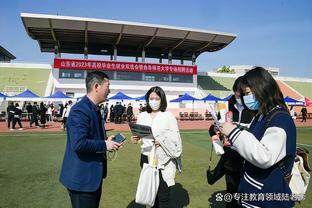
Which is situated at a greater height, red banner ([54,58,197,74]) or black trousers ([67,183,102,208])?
red banner ([54,58,197,74])

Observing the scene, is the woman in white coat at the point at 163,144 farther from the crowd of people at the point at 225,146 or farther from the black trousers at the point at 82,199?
the black trousers at the point at 82,199

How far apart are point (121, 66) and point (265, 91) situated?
38231 mm

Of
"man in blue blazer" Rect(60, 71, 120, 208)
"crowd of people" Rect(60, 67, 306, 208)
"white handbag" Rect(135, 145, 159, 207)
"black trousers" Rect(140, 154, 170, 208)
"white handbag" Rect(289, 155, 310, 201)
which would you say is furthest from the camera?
"black trousers" Rect(140, 154, 170, 208)

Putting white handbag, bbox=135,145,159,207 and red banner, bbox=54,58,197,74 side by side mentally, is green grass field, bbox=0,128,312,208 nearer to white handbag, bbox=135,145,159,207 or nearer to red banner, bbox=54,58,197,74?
white handbag, bbox=135,145,159,207

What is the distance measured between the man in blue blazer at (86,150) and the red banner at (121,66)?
36.5 meters

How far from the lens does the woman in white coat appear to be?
12.8 feet

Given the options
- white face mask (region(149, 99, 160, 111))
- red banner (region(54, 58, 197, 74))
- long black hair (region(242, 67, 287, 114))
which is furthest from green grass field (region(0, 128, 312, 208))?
red banner (region(54, 58, 197, 74))

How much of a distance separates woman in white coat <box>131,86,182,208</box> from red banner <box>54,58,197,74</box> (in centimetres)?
3557

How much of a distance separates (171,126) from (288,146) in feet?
6.58

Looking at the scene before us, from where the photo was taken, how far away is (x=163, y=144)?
388 cm

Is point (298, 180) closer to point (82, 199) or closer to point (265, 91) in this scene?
point (265, 91)

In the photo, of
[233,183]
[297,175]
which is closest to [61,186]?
[233,183]

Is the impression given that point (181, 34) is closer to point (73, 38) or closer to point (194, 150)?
point (73, 38)

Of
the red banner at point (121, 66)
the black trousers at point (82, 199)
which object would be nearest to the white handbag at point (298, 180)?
the black trousers at point (82, 199)
